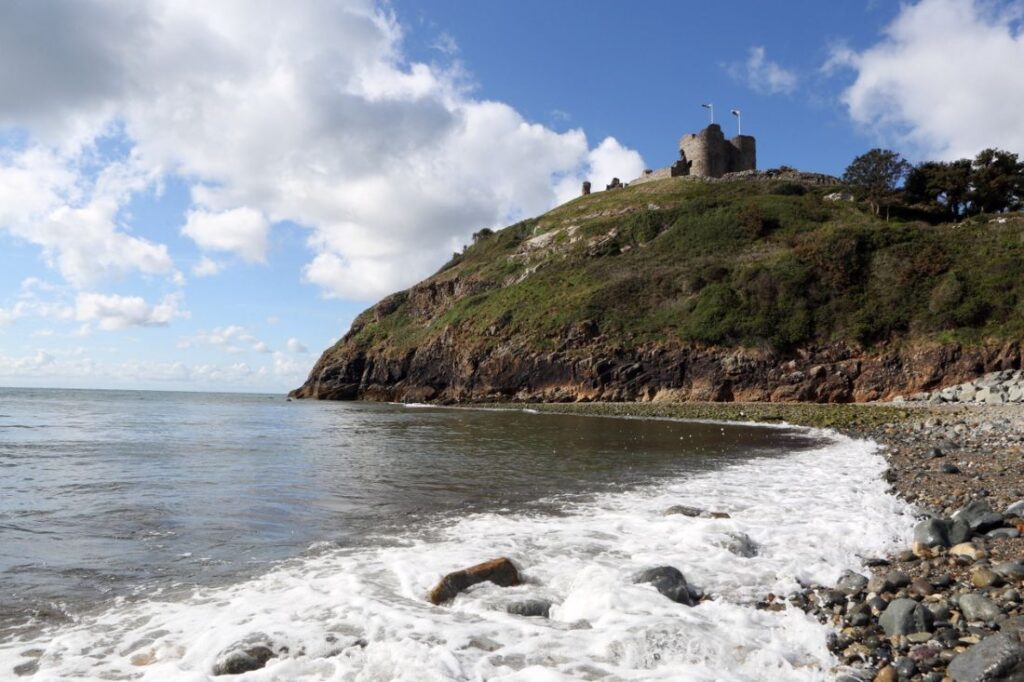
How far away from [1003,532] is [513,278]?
77.5m

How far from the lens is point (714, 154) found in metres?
111

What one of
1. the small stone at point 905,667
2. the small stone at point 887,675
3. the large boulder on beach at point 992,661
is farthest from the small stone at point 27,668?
the large boulder on beach at point 992,661

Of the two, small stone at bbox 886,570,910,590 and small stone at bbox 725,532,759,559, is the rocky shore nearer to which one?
small stone at bbox 886,570,910,590

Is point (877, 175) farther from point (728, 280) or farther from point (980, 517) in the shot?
point (980, 517)

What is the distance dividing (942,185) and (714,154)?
44.8m

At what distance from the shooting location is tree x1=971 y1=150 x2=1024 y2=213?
6681 centimetres

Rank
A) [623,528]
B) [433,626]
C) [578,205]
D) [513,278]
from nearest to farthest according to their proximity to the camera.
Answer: [433,626]
[623,528]
[513,278]
[578,205]

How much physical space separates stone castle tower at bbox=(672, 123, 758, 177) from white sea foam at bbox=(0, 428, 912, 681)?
110m

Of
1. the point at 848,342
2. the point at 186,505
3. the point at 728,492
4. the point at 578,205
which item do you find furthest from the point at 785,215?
the point at 186,505

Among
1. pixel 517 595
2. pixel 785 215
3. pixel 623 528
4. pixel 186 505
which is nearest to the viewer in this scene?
pixel 517 595

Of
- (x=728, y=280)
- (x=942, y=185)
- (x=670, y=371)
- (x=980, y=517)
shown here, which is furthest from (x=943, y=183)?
(x=980, y=517)

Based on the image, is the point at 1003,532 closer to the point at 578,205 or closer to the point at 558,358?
the point at 558,358

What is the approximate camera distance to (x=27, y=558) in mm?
8711

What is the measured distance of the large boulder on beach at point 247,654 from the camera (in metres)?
5.36
